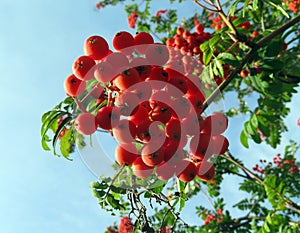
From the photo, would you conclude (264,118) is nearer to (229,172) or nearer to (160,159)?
(160,159)

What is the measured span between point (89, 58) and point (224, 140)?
0.74 meters

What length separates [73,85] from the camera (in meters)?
1.53

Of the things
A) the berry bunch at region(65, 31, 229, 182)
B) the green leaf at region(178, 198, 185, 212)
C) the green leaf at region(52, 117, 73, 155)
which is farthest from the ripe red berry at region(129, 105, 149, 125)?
the green leaf at region(178, 198, 185, 212)

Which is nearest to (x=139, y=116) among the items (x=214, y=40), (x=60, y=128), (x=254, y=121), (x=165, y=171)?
(x=165, y=171)

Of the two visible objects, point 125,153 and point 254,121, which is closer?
point 125,153

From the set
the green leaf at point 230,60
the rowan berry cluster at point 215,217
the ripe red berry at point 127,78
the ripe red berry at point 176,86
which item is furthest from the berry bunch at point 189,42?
the rowan berry cluster at point 215,217

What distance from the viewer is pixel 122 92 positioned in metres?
1.42

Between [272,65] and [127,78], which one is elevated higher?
[272,65]

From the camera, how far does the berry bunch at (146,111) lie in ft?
4.57

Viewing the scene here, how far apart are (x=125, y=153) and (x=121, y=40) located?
0.51 m

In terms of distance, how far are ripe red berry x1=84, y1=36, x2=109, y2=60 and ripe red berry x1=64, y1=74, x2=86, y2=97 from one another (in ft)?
0.45

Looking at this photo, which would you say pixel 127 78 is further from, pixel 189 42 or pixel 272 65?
pixel 189 42

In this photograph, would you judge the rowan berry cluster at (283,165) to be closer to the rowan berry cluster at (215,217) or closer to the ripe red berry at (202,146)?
the rowan berry cluster at (215,217)

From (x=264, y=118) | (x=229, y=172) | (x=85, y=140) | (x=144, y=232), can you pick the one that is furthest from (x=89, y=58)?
(x=229, y=172)
